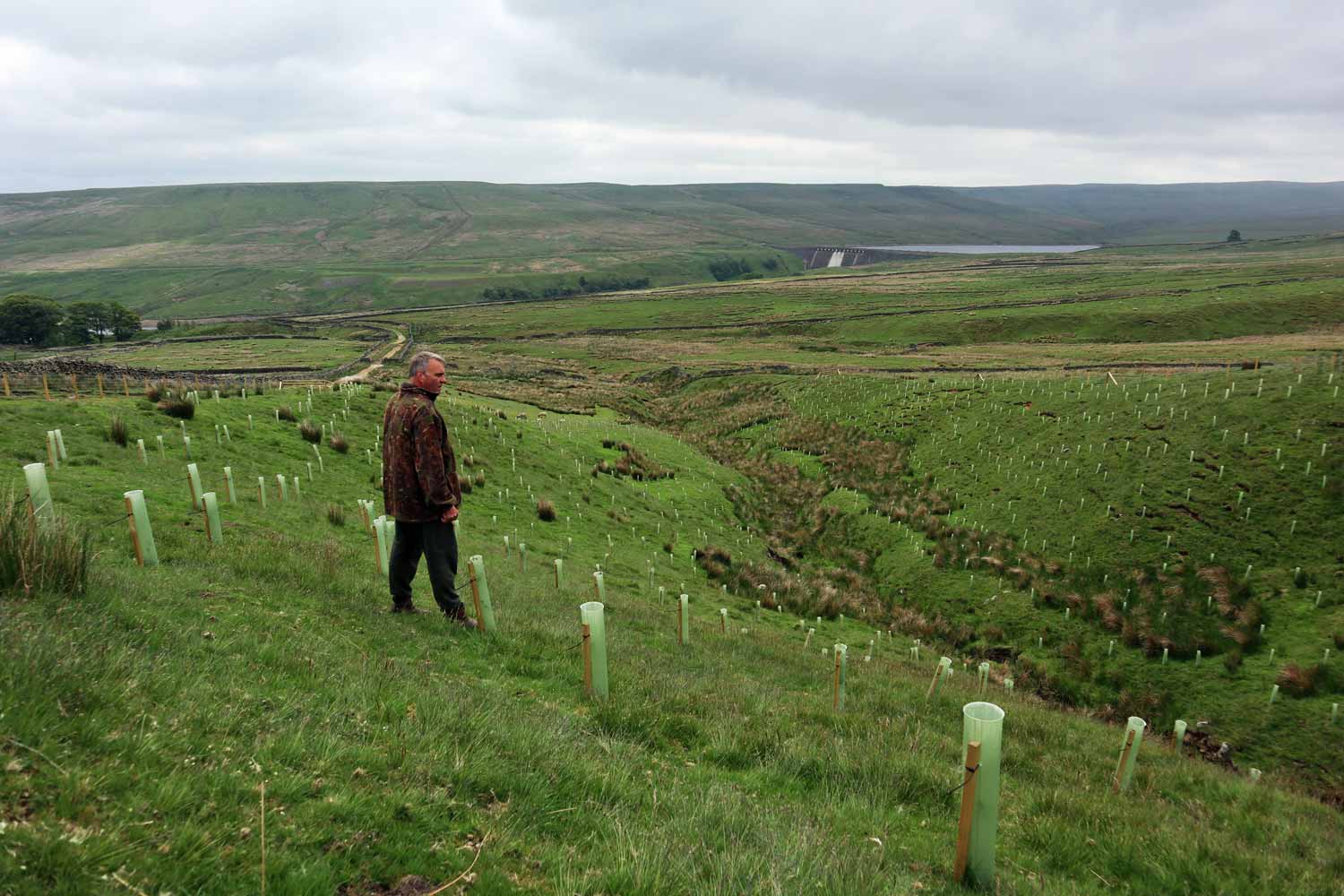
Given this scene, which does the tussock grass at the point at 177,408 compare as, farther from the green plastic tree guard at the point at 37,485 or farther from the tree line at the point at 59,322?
the tree line at the point at 59,322

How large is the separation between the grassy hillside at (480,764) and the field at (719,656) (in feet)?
0.10

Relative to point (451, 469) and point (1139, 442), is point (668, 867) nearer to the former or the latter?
point (451, 469)

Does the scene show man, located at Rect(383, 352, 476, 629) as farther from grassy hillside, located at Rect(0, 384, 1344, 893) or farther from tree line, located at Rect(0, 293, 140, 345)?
tree line, located at Rect(0, 293, 140, 345)

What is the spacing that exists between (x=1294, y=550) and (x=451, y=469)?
73.5 feet

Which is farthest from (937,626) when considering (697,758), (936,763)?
(697,758)

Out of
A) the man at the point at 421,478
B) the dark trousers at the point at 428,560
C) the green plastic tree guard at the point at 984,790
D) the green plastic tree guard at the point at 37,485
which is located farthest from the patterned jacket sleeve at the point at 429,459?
the green plastic tree guard at the point at 984,790

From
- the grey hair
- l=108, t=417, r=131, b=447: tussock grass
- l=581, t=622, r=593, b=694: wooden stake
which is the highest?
the grey hair

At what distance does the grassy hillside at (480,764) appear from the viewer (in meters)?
3.34

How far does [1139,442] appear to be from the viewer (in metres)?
24.9

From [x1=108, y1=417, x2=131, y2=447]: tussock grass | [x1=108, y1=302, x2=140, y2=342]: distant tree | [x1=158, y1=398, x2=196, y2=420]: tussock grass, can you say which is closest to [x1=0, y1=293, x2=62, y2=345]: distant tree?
[x1=108, y1=302, x2=140, y2=342]: distant tree

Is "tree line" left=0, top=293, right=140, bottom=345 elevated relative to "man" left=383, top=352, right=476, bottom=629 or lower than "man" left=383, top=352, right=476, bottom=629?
elevated

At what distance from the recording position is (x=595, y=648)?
708 cm

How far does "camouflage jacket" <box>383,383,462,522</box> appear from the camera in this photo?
7.93 metres

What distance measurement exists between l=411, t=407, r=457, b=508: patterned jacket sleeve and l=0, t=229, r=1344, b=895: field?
1.74 metres
